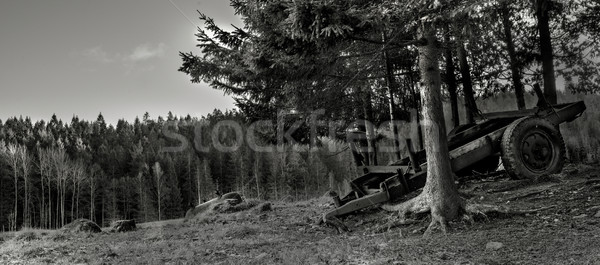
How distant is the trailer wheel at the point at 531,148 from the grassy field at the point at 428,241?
0.94ft

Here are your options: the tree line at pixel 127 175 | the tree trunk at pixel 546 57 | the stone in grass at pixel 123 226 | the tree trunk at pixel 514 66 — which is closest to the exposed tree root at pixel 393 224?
the tree trunk at pixel 546 57

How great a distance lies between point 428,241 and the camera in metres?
5.82

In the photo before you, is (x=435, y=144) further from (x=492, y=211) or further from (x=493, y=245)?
(x=493, y=245)

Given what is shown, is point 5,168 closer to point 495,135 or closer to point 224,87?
point 224,87

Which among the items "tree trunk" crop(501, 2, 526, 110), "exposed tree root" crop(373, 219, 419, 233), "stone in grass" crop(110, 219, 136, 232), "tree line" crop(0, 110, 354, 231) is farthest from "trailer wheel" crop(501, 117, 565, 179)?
"tree line" crop(0, 110, 354, 231)

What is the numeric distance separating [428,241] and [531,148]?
4165 mm

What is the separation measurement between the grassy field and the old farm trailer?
375 mm

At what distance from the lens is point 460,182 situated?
964 cm

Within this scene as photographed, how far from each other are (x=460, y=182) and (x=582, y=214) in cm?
375

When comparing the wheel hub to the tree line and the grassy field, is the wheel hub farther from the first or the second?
the tree line

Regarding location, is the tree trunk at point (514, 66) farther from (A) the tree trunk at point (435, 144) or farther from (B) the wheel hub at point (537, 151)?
(A) the tree trunk at point (435, 144)

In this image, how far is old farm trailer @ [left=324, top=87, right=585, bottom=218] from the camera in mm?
7852

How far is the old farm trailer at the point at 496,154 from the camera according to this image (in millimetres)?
7852

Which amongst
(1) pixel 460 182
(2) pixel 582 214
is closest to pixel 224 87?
(1) pixel 460 182
